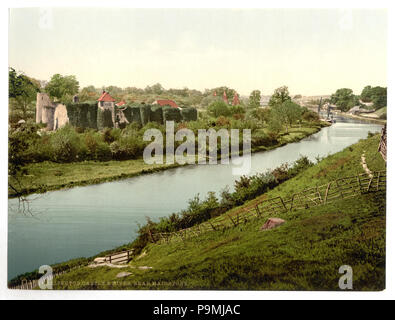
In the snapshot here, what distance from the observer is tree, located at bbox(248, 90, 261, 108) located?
21.3 feet

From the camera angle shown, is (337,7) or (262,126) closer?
(337,7)

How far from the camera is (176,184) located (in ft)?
21.4

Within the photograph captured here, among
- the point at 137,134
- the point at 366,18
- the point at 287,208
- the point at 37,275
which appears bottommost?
the point at 37,275

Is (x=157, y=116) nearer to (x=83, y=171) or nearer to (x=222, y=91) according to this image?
(x=222, y=91)

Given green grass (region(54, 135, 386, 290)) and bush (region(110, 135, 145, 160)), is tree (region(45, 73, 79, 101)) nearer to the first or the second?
bush (region(110, 135, 145, 160))

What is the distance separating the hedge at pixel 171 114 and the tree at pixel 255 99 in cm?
115

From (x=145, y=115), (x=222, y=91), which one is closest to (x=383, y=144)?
(x=222, y=91)

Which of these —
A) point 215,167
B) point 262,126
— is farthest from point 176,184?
point 262,126

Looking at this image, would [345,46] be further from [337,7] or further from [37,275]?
[37,275]

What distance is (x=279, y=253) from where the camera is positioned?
6.03m

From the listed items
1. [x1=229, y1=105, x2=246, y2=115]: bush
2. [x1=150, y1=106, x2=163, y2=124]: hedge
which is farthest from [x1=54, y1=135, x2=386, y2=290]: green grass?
[x1=150, y1=106, x2=163, y2=124]: hedge

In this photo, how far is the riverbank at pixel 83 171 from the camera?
6.53 m

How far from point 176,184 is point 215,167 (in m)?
0.67

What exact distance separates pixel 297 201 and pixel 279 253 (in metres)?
0.87
